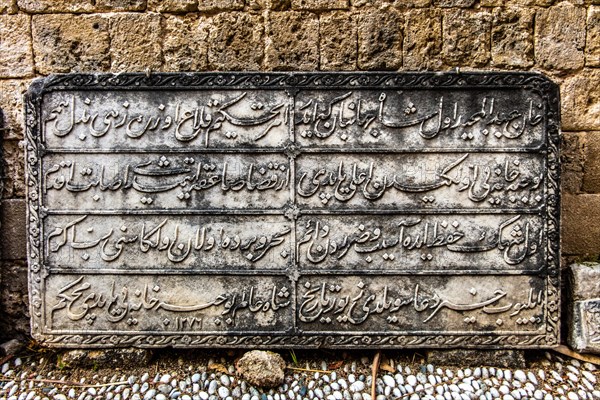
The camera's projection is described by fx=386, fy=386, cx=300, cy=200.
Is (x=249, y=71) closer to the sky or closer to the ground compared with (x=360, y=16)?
closer to the ground

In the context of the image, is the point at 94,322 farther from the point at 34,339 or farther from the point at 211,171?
the point at 211,171

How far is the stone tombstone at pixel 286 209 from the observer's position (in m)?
2.59

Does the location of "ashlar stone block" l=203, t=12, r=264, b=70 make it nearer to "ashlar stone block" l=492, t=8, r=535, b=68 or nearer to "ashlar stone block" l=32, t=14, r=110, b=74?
"ashlar stone block" l=32, t=14, r=110, b=74

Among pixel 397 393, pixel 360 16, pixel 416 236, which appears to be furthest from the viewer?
pixel 360 16

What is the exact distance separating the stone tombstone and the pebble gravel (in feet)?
0.66

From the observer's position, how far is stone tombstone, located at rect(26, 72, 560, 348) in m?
2.59

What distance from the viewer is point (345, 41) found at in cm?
280

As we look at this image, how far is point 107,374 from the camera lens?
260cm

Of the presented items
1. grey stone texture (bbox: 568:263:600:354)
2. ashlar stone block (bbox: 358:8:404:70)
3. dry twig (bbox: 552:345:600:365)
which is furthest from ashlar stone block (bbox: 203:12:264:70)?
dry twig (bbox: 552:345:600:365)

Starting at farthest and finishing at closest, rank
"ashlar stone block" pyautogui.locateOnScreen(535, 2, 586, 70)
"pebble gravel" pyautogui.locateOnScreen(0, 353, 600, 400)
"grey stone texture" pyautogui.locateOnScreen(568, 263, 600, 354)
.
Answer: "ashlar stone block" pyautogui.locateOnScreen(535, 2, 586, 70), "grey stone texture" pyautogui.locateOnScreen(568, 263, 600, 354), "pebble gravel" pyautogui.locateOnScreen(0, 353, 600, 400)

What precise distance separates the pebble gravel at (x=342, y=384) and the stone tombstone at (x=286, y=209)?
0.66ft

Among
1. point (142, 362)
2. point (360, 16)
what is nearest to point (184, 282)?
point (142, 362)

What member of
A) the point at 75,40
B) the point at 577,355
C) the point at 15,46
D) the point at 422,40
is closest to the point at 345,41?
the point at 422,40

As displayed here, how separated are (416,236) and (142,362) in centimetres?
205
